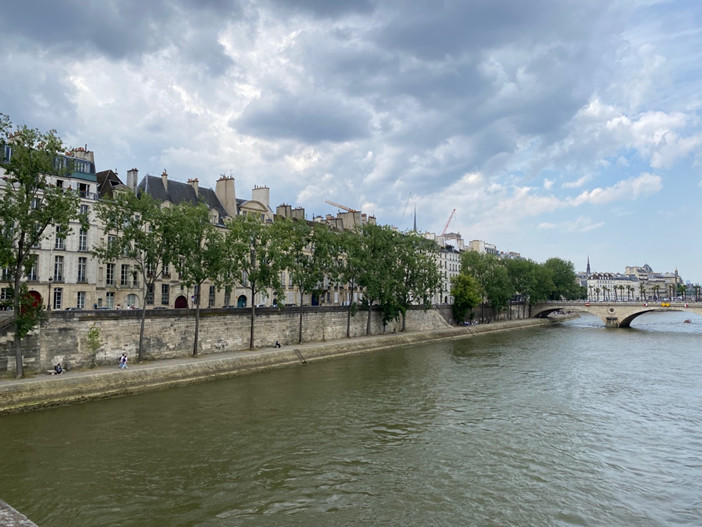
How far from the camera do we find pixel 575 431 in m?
21.9

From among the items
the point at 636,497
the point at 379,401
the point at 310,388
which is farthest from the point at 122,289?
the point at 636,497

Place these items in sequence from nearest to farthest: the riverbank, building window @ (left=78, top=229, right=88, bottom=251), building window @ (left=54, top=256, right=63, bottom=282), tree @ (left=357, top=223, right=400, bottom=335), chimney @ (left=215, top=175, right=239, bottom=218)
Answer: the riverbank → building window @ (left=54, top=256, right=63, bottom=282) → building window @ (left=78, top=229, right=88, bottom=251) → tree @ (left=357, top=223, right=400, bottom=335) → chimney @ (left=215, top=175, right=239, bottom=218)

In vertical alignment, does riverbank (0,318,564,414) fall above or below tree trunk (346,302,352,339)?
below

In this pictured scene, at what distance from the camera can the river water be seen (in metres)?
14.2

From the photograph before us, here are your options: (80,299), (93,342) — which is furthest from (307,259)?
(93,342)

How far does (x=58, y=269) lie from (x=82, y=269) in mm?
1845

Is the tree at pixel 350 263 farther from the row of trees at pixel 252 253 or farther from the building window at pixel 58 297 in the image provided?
the building window at pixel 58 297

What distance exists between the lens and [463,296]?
248 ft

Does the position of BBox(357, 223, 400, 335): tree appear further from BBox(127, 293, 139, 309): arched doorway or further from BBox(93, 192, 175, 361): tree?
BBox(93, 192, 175, 361): tree

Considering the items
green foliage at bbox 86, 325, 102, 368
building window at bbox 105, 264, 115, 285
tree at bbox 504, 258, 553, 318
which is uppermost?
tree at bbox 504, 258, 553, 318

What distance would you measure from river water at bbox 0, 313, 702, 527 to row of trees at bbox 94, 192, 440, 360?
926 cm

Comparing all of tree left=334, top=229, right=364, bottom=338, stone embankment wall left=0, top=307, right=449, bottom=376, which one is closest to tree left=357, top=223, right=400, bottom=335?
tree left=334, top=229, right=364, bottom=338

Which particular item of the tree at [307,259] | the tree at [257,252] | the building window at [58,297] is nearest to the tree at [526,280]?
the tree at [307,259]

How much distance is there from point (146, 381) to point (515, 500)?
73.5 feet
